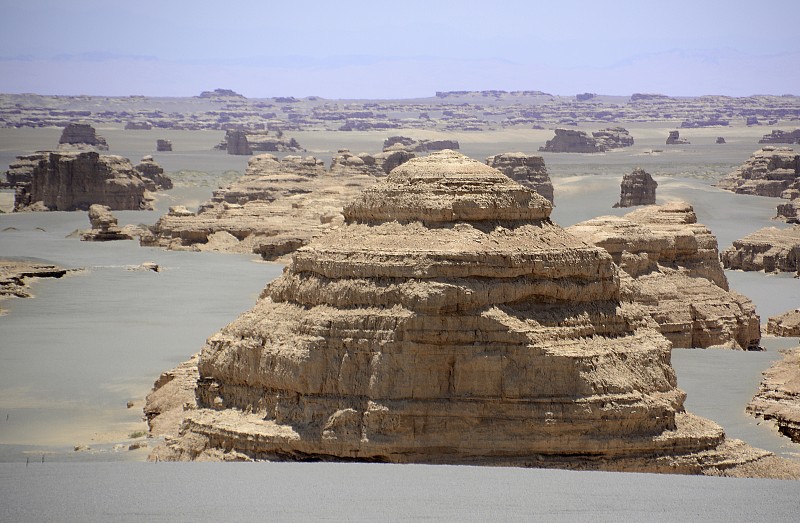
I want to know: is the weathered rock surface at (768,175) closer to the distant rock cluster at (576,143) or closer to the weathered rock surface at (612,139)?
the distant rock cluster at (576,143)

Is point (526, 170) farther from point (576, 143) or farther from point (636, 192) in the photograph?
point (576, 143)

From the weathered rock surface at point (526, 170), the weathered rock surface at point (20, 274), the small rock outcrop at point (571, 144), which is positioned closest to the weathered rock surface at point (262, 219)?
the weathered rock surface at point (20, 274)

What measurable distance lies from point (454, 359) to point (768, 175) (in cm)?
8159

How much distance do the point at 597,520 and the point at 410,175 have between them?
6.23m

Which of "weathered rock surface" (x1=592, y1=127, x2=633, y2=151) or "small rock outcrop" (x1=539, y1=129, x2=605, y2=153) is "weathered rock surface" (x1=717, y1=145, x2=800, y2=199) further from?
"weathered rock surface" (x1=592, y1=127, x2=633, y2=151)

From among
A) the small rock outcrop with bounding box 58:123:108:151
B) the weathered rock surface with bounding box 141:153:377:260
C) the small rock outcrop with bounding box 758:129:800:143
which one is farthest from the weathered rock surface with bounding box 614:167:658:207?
the small rock outcrop with bounding box 758:129:800:143

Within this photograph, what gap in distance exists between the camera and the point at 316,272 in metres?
17.7

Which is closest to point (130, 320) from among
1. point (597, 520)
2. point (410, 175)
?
point (410, 175)

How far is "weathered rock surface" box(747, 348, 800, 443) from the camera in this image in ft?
74.2

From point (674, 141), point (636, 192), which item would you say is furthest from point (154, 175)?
point (674, 141)

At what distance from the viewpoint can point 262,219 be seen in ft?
197

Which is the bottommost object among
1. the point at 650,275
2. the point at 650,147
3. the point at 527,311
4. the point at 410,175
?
the point at 650,147

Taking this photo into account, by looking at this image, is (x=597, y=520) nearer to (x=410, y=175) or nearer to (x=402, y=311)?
(x=402, y=311)

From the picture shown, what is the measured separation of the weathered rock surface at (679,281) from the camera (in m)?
29.9
